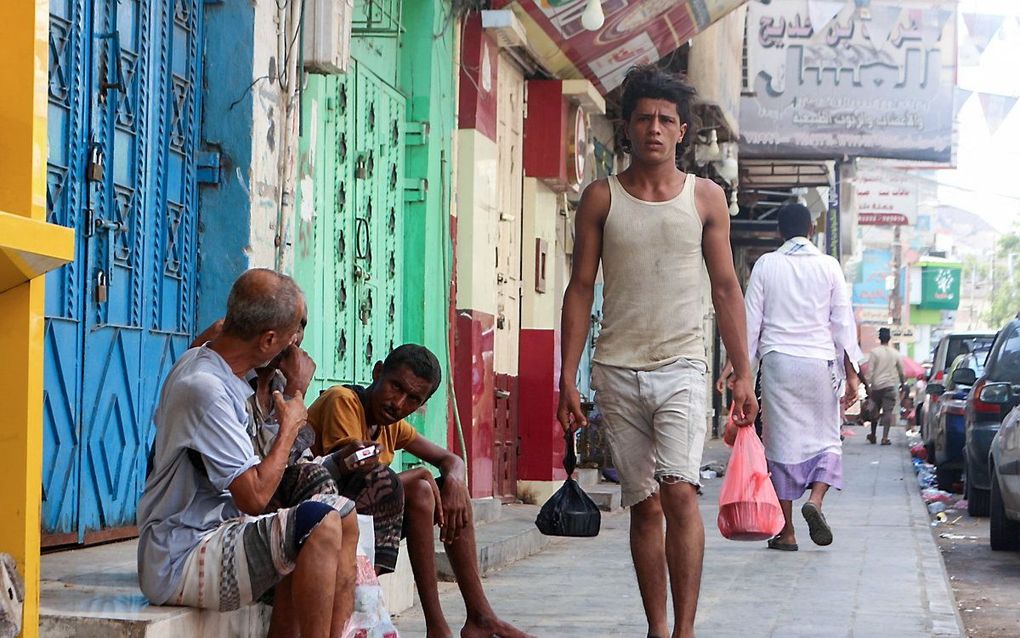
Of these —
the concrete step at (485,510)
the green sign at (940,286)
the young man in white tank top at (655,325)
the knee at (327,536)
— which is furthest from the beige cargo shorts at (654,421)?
the green sign at (940,286)

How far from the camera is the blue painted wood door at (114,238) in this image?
545 cm

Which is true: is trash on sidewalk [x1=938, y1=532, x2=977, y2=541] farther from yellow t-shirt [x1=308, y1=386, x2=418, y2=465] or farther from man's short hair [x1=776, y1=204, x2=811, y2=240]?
yellow t-shirt [x1=308, y1=386, x2=418, y2=465]

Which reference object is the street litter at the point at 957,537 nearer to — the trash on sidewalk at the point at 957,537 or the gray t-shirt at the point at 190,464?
the trash on sidewalk at the point at 957,537

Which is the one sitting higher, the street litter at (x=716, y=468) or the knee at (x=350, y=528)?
the knee at (x=350, y=528)

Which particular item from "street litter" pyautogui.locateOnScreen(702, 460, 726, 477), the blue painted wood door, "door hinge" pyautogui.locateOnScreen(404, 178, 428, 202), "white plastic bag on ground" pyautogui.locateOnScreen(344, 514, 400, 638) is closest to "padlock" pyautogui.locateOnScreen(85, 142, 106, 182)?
the blue painted wood door

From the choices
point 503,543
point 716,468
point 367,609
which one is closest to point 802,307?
point 503,543

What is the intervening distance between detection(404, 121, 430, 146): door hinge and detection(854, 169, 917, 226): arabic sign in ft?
98.0

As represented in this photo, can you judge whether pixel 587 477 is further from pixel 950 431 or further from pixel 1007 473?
pixel 1007 473

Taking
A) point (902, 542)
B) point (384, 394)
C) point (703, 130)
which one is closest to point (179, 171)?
point (384, 394)

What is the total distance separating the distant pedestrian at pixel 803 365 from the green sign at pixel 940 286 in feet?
216

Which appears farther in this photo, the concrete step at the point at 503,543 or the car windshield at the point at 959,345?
the car windshield at the point at 959,345

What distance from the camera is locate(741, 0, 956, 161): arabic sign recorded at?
24516mm

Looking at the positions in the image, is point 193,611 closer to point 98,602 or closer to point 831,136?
point 98,602

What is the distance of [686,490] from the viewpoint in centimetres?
537
